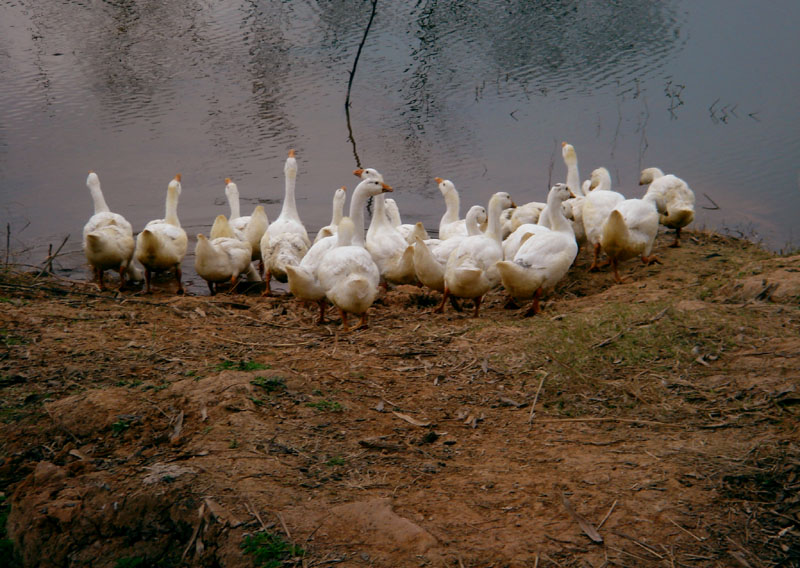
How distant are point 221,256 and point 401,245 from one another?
227 cm

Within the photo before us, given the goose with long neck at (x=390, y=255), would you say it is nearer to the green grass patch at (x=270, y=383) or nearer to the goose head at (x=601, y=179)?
the goose head at (x=601, y=179)

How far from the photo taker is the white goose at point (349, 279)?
7168 mm

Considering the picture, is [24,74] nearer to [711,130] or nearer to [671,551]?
[711,130]

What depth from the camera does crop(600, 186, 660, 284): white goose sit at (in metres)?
8.35

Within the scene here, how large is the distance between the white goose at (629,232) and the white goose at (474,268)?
133 centimetres

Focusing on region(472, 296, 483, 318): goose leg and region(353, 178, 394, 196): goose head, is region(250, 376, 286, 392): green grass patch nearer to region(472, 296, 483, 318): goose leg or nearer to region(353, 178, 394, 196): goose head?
region(472, 296, 483, 318): goose leg

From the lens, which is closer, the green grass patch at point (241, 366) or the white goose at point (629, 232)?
the green grass patch at point (241, 366)

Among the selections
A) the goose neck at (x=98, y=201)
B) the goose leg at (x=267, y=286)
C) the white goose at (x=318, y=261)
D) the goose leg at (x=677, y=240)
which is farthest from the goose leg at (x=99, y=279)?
the goose leg at (x=677, y=240)

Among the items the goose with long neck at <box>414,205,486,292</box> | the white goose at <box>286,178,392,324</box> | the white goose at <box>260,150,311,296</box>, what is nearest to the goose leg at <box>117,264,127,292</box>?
the white goose at <box>260,150,311,296</box>

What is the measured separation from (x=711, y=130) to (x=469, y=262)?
980 centimetres

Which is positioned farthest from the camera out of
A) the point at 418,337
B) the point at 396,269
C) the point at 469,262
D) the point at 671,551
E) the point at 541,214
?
the point at 541,214

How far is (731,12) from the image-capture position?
20.9m

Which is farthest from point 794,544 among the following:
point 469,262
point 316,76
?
point 316,76

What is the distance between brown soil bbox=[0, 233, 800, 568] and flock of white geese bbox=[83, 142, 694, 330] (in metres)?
0.67
